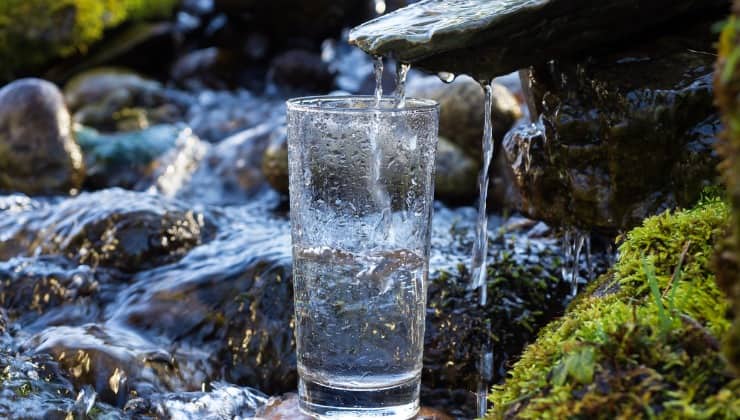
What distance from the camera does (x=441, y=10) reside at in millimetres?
3309

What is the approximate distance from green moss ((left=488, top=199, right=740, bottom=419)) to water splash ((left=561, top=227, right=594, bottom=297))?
156 centimetres

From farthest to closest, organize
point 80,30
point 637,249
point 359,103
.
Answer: point 80,30, point 359,103, point 637,249

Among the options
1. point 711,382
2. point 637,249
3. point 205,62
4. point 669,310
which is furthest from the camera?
point 205,62

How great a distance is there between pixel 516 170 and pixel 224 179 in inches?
196

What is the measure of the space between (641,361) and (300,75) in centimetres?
1237

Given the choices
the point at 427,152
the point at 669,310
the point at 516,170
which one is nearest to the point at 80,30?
A: the point at 516,170

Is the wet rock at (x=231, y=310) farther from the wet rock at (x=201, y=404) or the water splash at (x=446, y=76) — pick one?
the water splash at (x=446, y=76)

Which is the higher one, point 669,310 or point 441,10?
point 441,10

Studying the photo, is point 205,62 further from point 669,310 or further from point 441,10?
point 669,310

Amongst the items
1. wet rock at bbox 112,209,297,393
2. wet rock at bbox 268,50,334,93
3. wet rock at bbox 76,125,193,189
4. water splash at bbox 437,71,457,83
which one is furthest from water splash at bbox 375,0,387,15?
water splash at bbox 437,71,457,83

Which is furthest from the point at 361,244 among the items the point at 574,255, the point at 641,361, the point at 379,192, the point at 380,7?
the point at 380,7

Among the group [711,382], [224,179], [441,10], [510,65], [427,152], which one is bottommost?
[224,179]

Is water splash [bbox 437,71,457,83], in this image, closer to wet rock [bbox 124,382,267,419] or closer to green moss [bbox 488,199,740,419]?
green moss [bbox 488,199,740,419]

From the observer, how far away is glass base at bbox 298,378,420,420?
113 inches
